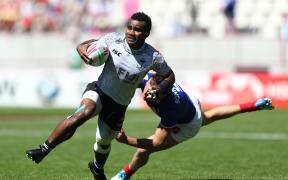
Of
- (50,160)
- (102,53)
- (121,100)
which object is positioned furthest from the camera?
(50,160)

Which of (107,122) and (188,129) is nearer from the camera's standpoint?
(107,122)

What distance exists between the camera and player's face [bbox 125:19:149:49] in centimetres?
804

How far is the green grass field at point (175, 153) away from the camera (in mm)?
9945

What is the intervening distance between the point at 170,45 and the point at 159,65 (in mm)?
18633

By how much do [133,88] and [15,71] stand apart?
18.2 metres

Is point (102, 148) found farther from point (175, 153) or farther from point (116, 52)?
point (175, 153)

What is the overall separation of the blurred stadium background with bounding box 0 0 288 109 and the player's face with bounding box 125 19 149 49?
16.7 metres

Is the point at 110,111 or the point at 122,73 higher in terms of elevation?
the point at 122,73

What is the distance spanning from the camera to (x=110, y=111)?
834 cm

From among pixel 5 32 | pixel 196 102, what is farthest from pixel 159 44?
pixel 196 102

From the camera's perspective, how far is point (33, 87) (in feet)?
84.8

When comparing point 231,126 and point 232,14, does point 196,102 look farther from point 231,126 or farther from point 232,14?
point 232,14

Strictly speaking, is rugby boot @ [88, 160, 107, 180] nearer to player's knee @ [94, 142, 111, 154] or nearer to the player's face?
player's knee @ [94, 142, 111, 154]

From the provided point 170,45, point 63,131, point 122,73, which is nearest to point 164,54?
point 170,45
